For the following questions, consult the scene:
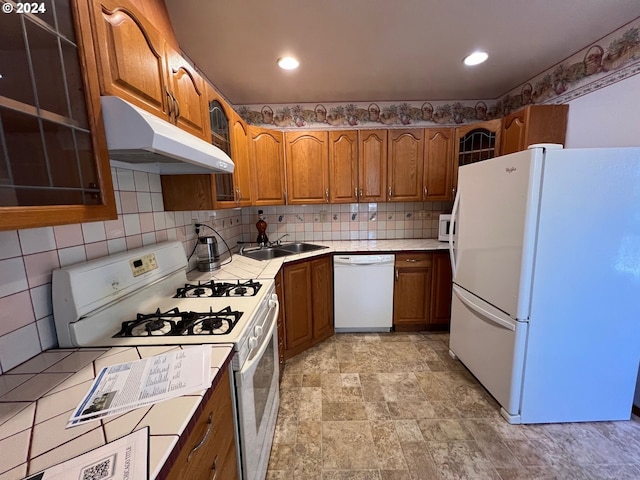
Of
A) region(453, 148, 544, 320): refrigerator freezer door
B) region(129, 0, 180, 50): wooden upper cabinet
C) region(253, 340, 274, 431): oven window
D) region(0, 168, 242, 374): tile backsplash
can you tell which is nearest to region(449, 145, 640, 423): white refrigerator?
region(453, 148, 544, 320): refrigerator freezer door

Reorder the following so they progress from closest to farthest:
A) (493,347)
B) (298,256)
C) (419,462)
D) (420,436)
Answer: (419,462)
(420,436)
(493,347)
(298,256)

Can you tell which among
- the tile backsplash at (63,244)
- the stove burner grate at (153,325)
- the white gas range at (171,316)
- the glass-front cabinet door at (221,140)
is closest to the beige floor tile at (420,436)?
the white gas range at (171,316)

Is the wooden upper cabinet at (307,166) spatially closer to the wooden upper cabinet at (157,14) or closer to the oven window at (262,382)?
the wooden upper cabinet at (157,14)

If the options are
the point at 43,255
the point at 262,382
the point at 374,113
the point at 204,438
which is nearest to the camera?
the point at 204,438

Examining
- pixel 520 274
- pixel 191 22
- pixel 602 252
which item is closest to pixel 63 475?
pixel 520 274

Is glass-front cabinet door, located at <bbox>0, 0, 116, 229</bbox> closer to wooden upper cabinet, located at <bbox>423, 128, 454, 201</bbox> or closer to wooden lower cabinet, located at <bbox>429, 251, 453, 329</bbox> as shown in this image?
wooden lower cabinet, located at <bbox>429, 251, 453, 329</bbox>

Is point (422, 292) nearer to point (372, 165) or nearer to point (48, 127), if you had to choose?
point (372, 165)

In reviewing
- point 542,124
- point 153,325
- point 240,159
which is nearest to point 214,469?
point 153,325

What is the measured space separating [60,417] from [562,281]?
2.13m

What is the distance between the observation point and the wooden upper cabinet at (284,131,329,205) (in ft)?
8.82

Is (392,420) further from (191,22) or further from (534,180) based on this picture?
(191,22)

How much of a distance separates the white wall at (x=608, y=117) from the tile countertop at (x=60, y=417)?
2.65 m

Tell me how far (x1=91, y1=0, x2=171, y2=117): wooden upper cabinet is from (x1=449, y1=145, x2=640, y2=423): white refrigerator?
5.85ft

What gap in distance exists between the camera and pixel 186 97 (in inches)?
51.4
